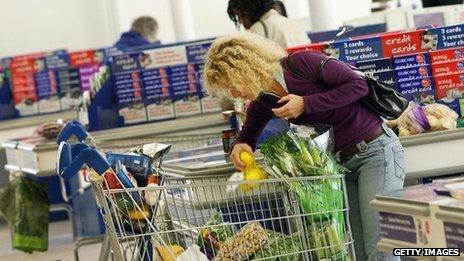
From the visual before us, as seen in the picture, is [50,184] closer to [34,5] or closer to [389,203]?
[34,5]

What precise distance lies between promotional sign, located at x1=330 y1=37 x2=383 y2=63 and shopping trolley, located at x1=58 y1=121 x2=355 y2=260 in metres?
1.37

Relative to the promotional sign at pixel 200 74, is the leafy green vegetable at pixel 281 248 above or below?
below

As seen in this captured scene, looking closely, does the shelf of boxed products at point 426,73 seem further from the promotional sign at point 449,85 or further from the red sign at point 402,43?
the red sign at point 402,43

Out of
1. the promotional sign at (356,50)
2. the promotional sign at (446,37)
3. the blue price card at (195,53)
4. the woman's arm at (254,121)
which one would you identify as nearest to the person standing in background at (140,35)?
the blue price card at (195,53)

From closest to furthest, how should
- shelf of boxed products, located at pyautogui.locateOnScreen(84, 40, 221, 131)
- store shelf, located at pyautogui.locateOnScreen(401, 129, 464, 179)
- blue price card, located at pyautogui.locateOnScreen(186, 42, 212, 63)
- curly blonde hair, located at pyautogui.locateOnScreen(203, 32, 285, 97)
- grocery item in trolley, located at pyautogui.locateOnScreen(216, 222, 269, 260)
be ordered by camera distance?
grocery item in trolley, located at pyautogui.locateOnScreen(216, 222, 269, 260) < curly blonde hair, located at pyautogui.locateOnScreen(203, 32, 285, 97) < store shelf, located at pyautogui.locateOnScreen(401, 129, 464, 179) < shelf of boxed products, located at pyautogui.locateOnScreen(84, 40, 221, 131) < blue price card, located at pyautogui.locateOnScreen(186, 42, 212, 63)

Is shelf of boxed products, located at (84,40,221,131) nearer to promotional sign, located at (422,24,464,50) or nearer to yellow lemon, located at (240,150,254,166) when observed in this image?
promotional sign, located at (422,24,464,50)

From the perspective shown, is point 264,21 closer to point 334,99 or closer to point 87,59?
point 334,99

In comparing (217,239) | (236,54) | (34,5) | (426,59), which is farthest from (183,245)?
(34,5)

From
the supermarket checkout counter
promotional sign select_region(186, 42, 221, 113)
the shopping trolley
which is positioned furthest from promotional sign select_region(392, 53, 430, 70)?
the supermarket checkout counter

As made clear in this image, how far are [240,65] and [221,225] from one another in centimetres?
62

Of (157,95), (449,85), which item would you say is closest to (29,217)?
(157,95)

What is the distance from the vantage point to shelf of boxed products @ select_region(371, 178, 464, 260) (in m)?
3.11

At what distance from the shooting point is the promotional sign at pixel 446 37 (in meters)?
5.51

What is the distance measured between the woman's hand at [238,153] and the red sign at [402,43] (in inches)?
47.3
